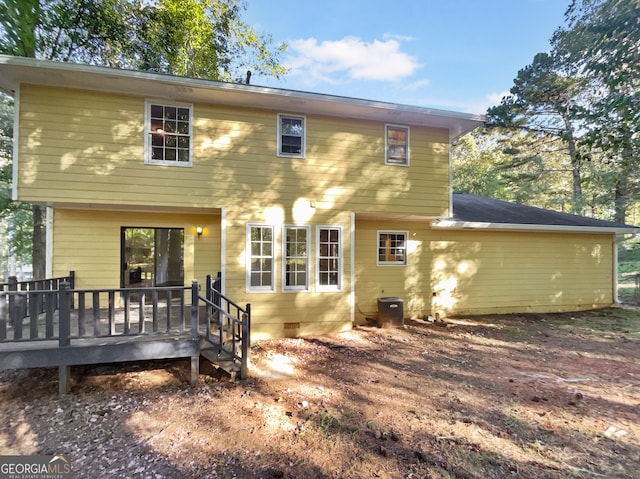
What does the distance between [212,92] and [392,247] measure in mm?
6010

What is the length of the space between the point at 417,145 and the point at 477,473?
691 cm

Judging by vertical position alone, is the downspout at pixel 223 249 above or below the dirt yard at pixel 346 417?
above

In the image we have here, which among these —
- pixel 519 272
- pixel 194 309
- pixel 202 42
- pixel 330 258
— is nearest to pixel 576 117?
pixel 330 258

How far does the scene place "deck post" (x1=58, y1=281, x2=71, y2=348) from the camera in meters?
4.09

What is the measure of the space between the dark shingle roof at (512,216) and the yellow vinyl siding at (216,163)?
2374 millimetres

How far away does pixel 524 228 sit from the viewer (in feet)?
30.7

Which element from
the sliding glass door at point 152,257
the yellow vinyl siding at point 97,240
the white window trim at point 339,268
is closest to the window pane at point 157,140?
the yellow vinyl siding at point 97,240

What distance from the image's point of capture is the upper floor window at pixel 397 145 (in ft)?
25.4

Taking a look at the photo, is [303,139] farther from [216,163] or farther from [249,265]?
[249,265]

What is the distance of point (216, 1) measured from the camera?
44.9 feet

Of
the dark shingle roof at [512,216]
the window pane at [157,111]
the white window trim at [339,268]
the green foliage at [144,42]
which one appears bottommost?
the white window trim at [339,268]

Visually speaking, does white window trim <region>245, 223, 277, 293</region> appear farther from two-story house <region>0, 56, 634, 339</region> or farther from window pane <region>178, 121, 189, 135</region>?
window pane <region>178, 121, 189, 135</region>

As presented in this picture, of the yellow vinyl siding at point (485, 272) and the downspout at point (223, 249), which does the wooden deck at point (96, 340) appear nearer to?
the downspout at point (223, 249)

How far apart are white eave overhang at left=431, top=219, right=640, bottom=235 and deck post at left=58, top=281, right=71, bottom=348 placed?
27.2 feet
